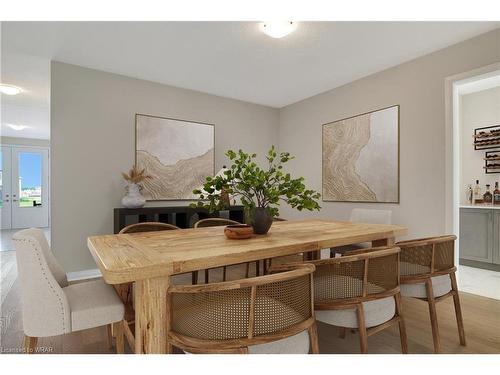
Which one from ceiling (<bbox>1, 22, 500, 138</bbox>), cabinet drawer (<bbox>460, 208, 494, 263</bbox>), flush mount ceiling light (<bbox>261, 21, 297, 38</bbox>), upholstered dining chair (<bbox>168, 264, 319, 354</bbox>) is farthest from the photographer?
cabinet drawer (<bbox>460, 208, 494, 263</bbox>)

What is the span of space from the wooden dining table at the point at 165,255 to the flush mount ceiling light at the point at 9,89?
11.8 ft

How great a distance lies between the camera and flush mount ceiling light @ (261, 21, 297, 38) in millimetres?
2426

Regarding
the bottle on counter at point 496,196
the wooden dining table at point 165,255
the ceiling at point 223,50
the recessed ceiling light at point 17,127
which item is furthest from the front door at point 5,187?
the bottle on counter at point 496,196

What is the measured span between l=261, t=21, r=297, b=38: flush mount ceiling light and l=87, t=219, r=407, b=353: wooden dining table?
169 cm

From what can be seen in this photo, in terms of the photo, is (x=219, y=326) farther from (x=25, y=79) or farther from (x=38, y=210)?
(x=38, y=210)

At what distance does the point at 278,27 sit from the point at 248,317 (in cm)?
230

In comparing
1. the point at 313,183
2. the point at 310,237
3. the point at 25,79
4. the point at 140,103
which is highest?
the point at 25,79

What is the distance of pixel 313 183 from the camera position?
14.8ft

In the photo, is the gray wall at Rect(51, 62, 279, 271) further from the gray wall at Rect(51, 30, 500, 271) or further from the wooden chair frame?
the wooden chair frame

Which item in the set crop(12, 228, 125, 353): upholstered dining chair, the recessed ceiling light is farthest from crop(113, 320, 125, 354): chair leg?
the recessed ceiling light

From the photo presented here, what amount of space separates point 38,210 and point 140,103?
6.07m

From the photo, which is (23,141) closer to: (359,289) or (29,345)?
(29,345)
